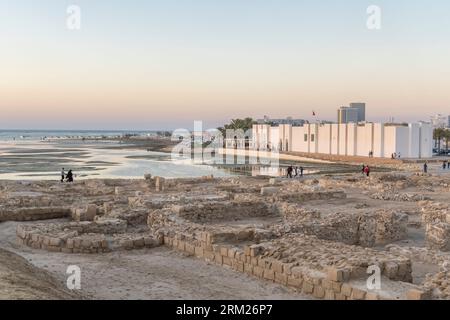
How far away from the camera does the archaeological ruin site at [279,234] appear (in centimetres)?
830

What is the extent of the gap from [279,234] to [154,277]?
3.62 metres

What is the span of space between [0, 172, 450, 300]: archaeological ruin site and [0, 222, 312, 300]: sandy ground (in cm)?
29

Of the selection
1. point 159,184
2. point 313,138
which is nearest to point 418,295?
point 159,184

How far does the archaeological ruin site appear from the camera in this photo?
8.30 meters

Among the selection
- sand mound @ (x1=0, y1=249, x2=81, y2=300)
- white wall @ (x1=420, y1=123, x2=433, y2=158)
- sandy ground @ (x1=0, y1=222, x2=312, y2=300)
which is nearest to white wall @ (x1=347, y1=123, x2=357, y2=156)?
white wall @ (x1=420, y1=123, x2=433, y2=158)

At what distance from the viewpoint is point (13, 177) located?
39.2 meters

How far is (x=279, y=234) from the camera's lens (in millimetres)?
11914

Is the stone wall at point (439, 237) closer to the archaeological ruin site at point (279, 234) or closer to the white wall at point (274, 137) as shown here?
the archaeological ruin site at point (279, 234)

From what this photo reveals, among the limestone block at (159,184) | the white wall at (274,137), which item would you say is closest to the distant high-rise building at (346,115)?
the white wall at (274,137)

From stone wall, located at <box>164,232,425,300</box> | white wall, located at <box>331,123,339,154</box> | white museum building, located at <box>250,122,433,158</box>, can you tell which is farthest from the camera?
A: white wall, located at <box>331,123,339,154</box>

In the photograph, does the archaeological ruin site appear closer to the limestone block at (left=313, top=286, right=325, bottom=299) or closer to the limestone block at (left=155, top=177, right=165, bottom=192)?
the limestone block at (left=313, top=286, right=325, bottom=299)

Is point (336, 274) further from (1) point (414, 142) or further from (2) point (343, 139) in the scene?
(2) point (343, 139)

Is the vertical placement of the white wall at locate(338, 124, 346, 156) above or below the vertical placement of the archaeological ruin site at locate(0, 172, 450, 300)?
above
